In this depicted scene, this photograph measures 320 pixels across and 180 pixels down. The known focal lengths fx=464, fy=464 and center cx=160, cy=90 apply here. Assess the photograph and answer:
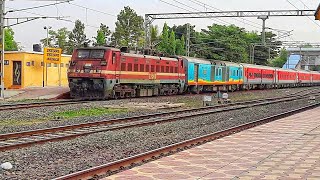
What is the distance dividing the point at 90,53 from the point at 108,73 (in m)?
1.78

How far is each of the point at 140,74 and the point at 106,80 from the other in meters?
4.02

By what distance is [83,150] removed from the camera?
10.6 metres

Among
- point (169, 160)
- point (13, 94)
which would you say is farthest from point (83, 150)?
point (13, 94)

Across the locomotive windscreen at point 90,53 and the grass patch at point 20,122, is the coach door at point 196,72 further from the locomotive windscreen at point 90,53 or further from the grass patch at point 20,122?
the grass patch at point 20,122

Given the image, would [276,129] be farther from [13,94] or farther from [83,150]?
[13,94]

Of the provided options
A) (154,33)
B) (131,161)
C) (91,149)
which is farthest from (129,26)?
(131,161)

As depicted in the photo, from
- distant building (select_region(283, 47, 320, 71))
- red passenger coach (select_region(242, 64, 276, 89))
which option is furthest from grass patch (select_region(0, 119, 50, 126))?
distant building (select_region(283, 47, 320, 71))

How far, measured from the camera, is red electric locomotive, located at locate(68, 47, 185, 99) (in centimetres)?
2562

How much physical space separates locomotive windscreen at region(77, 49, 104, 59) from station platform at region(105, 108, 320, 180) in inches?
583

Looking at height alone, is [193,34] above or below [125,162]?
above

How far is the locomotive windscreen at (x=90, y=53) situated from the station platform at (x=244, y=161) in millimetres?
14803

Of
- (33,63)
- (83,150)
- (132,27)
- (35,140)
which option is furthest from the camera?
(132,27)

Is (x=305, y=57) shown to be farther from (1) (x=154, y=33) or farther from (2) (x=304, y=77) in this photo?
(1) (x=154, y=33)

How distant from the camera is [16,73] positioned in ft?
120
